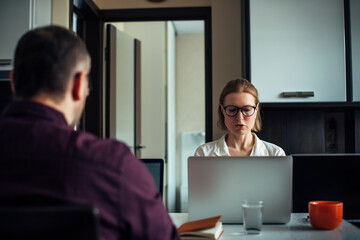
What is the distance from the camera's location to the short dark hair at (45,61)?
2.61 ft

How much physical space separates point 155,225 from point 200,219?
61cm

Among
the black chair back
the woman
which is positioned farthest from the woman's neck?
the black chair back

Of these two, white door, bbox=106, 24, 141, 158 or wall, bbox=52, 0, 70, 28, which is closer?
wall, bbox=52, 0, 70, 28

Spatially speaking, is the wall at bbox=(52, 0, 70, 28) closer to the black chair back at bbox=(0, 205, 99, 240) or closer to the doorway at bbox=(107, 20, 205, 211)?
the doorway at bbox=(107, 20, 205, 211)

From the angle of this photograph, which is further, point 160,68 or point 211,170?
point 160,68

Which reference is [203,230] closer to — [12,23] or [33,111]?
[33,111]

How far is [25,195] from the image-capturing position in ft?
2.25

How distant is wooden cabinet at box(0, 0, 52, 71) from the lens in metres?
2.08

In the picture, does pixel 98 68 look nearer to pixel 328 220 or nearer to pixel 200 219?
pixel 200 219

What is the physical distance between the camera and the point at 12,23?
2084mm

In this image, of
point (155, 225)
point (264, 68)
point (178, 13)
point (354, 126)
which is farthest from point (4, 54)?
point (354, 126)

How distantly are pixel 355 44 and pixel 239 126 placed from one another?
1079 millimetres

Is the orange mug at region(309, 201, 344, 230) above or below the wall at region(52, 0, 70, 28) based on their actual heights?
below

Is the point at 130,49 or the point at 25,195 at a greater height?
the point at 130,49
